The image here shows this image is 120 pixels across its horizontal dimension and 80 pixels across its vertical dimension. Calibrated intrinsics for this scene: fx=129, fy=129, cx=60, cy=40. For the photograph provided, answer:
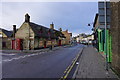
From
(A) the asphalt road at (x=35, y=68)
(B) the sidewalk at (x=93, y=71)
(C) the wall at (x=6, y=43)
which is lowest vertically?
(A) the asphalt road at (x=35, y=68)

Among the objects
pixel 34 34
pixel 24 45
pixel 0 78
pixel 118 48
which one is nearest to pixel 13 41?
pixel 24 45

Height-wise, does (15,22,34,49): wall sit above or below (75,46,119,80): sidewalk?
above

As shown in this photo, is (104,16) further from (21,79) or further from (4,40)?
(4,40)

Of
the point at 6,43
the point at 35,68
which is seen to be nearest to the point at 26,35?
the point at 6,43

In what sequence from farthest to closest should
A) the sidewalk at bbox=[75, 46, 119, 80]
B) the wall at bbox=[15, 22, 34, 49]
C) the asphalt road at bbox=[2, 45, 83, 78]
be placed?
the wall at bbox=[15, 22, 34, 49] < the asphalt road at bbox=[2, 45, 83, 78] < the sidewalk at bbox=[75, 46, 119, 80]

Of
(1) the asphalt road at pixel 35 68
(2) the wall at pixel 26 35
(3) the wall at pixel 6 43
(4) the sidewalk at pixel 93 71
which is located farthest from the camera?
(3) the wall at pixel 6 43

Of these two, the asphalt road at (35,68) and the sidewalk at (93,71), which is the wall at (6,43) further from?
the sidewalk at (93,71)

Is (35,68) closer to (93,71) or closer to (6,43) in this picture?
(93,71)

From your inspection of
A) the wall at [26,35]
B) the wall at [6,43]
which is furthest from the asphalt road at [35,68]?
the wall at [6,43]

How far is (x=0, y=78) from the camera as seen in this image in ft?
22.9

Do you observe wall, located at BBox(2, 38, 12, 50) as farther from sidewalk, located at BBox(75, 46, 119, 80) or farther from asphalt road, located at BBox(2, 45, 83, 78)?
sidewalk, located at BBox(75, 46, 119, 80)

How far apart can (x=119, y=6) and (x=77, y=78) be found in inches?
168

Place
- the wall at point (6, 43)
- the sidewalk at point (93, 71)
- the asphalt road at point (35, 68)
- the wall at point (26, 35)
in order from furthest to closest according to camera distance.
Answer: the wall at point (6, 43) → the wall at point (26, 35) → the asphalt road at point (35, 68) → the sidewalk at point (93, 71)

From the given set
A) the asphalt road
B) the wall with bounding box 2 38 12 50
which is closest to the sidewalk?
the asphalt road
